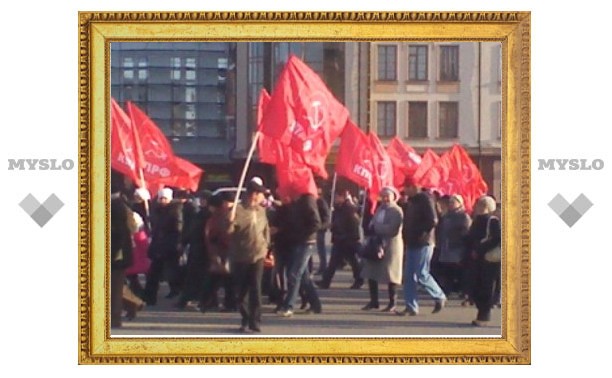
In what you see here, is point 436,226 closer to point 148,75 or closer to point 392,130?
point 392,130

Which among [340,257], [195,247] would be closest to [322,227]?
[340,257]

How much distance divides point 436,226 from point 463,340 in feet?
2.53

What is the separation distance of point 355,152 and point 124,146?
1.49m

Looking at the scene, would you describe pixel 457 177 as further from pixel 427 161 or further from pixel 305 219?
pixel 305 219

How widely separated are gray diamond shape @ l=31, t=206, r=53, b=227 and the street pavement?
0.85 meters

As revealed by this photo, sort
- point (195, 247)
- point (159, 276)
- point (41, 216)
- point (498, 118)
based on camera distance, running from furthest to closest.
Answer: point (195, 247) → point (159, 276) → point (498, 118) → point (41, 216)

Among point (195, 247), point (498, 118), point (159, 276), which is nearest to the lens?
point (498, 118)

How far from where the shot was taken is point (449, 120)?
40.1 feet

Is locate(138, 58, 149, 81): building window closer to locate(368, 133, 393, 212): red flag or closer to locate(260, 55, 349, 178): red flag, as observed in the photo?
locate(260, 55, 349, 178): red flag

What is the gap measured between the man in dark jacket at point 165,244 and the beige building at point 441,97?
140 centimetres

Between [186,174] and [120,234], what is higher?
[186,174]

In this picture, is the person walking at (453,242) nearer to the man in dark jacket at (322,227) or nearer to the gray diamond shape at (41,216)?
the man in dark jacket at (322,227)
